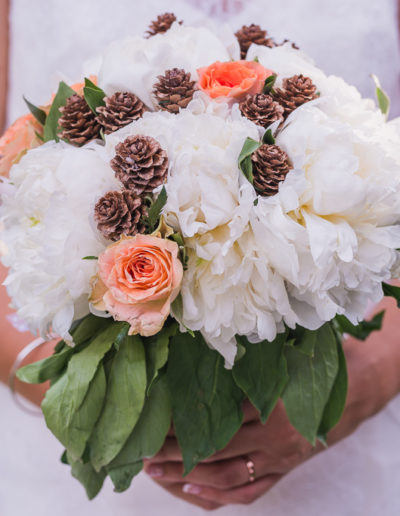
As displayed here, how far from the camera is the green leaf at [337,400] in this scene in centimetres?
61

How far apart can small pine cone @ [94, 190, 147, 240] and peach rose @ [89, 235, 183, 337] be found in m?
0.01

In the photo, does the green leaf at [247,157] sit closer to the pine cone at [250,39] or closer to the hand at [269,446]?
the pine cone at [250,39]

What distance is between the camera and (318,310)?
0.47 metres

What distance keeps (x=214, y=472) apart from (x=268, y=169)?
0.47 m

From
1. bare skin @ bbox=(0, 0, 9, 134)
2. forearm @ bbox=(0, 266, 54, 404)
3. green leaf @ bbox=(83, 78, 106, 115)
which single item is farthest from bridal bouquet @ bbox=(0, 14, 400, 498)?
bare skin @ bbox=(0, 0, 9, 134)

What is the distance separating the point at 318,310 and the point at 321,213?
86mm

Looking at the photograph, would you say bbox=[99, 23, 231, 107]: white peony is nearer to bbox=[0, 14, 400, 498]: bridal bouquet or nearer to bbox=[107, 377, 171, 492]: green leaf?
bbox=[0, 14, 400, 498]: bridal bouquet

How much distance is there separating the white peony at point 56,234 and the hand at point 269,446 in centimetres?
29

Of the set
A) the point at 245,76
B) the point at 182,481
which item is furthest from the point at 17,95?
the point at 182,481

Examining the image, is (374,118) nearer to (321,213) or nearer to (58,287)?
(321,213)

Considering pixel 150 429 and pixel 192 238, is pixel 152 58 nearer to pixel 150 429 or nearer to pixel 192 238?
pixel 192 238

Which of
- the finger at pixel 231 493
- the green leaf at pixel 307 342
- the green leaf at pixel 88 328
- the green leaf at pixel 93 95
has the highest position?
the green leaf at pixel 93 95

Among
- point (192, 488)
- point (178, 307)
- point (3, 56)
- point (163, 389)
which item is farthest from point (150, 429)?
point (3, 56)

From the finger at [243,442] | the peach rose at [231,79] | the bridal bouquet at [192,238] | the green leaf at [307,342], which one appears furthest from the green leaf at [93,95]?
the finger at [243,442]
